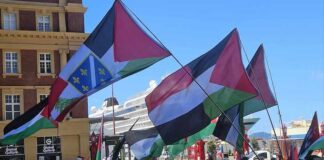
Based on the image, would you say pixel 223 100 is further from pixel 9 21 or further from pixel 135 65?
pixel 9 21

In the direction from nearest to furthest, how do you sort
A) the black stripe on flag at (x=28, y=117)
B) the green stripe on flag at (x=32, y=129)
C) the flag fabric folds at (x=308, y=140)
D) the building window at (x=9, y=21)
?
1. the green stripe on flag at (x=32, y=129)
2. the black stripe on flag at (x=28, y=117)
3. the flag fabric folds at (x=308, y=140)
4. the building window at (x=9, y=21)

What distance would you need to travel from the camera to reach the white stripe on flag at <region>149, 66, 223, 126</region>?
36.2 ft

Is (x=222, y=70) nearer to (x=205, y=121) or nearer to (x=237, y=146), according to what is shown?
(x=205, y=121)

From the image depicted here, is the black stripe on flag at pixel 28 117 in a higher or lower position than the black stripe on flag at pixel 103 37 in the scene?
lower

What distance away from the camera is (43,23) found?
41938 mm

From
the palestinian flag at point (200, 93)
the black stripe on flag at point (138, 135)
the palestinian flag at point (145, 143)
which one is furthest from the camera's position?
the black stripe on flag at point (138, 135)

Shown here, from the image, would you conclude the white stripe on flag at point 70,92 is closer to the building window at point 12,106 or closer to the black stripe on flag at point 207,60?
the black stripe on flag at point 207,60

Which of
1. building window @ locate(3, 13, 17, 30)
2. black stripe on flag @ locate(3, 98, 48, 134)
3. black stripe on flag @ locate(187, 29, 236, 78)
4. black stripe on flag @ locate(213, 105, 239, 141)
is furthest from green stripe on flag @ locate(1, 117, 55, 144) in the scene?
building window @ locate(3, 13, 17, 30)

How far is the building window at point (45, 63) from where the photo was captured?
41.6 m

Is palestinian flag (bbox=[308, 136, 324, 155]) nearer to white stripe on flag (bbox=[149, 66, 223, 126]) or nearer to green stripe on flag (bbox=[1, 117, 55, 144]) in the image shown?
white stripe on flag (bbox=[149, 66, 223, 126])

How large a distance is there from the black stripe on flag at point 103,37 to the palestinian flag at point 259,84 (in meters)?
3.94

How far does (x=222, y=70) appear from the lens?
36.7ft

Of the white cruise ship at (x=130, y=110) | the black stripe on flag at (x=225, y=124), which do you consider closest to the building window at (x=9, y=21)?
the black stripe on flag at (x=225, y=124)

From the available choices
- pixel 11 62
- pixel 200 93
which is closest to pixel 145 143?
pixel 200 93
